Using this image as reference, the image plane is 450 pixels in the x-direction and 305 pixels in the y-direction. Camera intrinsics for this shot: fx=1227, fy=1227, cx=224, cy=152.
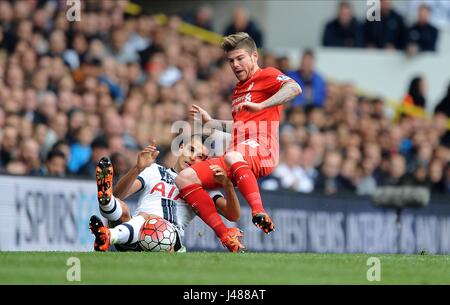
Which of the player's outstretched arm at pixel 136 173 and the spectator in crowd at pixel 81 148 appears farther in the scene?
the spectator in crowd at pixel 81 148

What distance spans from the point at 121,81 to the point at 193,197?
789 centimetres

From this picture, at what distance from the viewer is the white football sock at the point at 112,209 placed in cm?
1213

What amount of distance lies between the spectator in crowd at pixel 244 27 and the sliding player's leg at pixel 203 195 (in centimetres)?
1051

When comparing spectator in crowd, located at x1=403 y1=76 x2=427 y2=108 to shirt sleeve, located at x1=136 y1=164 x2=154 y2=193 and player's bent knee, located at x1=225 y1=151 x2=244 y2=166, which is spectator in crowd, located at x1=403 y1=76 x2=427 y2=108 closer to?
shirt sleeve, located at x1=136 y1=164 x2=154 y2=193

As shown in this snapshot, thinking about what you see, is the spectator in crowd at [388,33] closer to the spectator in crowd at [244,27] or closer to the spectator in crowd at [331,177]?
the spectator in crowd at [244,27]

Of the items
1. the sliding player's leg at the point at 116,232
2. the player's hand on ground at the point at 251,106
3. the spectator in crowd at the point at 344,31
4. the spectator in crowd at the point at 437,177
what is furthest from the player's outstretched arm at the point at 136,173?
the spectator in crowd at the point at 344,31

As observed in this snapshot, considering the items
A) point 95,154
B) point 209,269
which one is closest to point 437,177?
point 95,154

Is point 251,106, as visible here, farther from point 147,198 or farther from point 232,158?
point 147,198

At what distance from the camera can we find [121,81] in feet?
64.8

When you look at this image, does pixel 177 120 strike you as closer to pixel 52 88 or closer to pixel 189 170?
pixel 52 88
